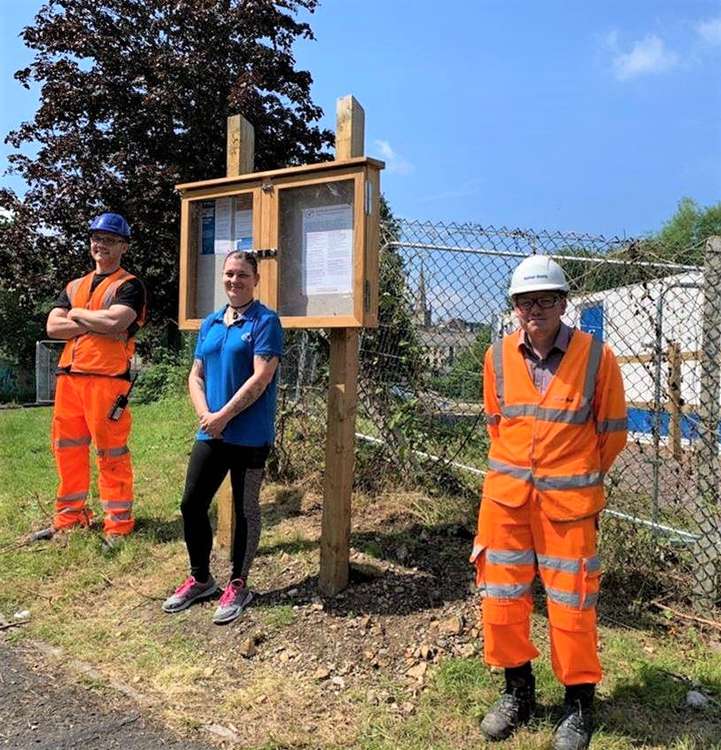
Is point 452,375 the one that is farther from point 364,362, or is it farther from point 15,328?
point 15,328

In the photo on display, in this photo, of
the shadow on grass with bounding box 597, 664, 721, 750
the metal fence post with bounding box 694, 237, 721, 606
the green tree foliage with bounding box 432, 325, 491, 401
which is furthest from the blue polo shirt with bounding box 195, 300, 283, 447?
the metal fence post with bounding box 694, 237, 721, 606

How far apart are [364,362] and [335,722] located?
120 inches

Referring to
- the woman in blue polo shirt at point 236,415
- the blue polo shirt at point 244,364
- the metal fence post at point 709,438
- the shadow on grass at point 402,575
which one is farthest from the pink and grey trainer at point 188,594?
the metal fence post at point 709,438

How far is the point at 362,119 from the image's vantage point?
→ 12.5 ft

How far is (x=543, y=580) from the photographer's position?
8.86 ft

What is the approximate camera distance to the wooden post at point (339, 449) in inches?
151

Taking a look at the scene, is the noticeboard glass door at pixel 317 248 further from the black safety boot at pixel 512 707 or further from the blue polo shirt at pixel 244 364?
the black safety boot at pixel 512 707

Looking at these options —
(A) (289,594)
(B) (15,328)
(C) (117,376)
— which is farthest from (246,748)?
(B) (15,328)

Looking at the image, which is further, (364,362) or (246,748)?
(364,362)

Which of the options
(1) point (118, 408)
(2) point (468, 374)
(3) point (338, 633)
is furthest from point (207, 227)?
(3) point (338, 633)

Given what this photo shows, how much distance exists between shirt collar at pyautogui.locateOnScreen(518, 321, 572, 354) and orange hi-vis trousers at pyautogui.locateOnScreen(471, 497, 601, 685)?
60 cm

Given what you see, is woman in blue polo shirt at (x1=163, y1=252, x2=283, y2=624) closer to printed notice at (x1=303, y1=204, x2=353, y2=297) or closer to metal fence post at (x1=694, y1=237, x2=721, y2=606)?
printed notice at (x1=303, y1=204, x2=353, y2=297)

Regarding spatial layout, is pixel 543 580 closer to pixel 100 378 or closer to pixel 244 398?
pixel 244 398

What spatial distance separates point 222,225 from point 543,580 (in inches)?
114
